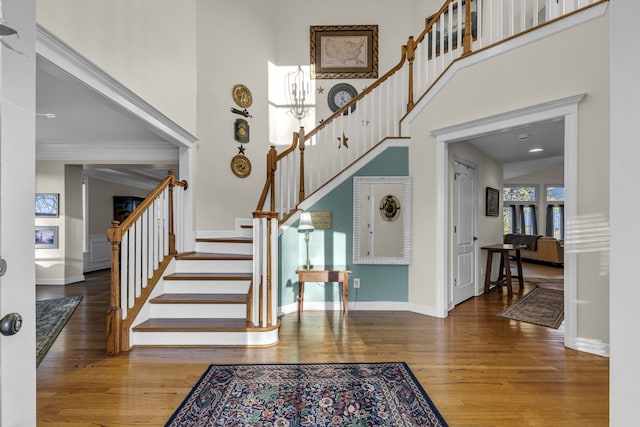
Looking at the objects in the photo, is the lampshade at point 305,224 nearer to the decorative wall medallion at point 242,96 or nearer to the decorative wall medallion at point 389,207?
the decorative wall medallion at point 389,207

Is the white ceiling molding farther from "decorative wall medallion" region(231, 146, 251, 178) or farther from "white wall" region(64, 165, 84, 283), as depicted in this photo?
"decorative wall medallion" region(231, 146, 251, 178)

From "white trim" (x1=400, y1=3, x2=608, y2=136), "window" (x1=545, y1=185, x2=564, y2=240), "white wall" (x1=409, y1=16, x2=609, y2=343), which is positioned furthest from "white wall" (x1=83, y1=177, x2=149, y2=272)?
"window" (x1=545, y1=185, x2=564, y2=240)

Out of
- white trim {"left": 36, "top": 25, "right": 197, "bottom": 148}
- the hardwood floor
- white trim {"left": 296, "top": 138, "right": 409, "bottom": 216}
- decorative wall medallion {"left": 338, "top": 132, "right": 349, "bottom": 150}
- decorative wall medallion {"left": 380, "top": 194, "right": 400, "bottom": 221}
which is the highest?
decorative wall medallion {"left": 338, "top": 132, "right": 349, "bottom": 150}

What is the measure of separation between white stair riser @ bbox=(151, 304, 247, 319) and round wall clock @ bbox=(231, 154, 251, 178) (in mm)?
2313

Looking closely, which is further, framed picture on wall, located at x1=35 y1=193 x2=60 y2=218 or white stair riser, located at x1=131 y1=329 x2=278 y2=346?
framed picture on wall, located at x1=35 y1=193 x2=60 y2=218

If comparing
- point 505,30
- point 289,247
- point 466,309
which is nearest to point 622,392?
point 289,247

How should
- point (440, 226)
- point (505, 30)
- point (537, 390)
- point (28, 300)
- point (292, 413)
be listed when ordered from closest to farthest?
point (28, 300) → point (292, 413) → point (537, 390) → point (440, 226) → point (505, 30)

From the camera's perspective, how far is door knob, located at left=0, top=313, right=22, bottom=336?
Result: 0.85 m

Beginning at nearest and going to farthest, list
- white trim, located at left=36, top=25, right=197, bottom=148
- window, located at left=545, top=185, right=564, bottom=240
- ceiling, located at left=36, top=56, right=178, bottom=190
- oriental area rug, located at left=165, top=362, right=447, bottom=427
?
oriental area rug, located at left=165, top=362, right=447, bottom=427 < white trim, located at left=36, top=25, right=197, bottom=148 < ceiling, located at left=36, top=56, right=178, bottom=190 < window, located at left=545, top=185, right=564, bottom=240

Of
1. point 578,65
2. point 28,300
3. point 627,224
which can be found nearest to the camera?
point 627,224

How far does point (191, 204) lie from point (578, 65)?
4.58 m

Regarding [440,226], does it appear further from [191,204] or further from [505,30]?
[505,30]

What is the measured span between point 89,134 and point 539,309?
23.6 feet

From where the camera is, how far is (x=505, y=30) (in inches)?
195
